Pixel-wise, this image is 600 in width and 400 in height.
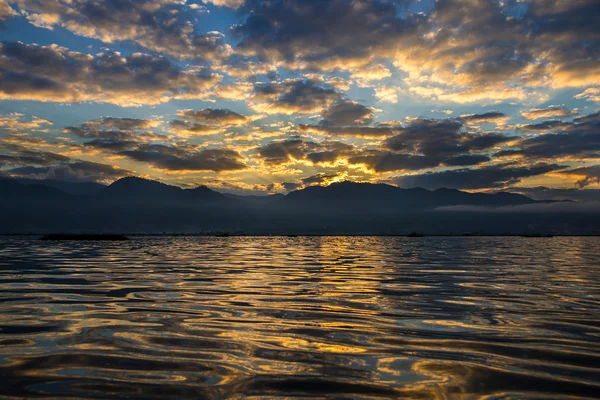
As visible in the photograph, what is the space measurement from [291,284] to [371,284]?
10.9 ft

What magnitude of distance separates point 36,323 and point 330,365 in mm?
7108

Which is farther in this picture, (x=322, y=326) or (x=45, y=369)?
(x=322, y=326)

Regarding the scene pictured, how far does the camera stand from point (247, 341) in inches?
320

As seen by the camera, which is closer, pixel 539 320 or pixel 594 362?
pixel 594 362

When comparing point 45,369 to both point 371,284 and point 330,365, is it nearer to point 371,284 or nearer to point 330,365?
point 330,365

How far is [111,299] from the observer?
13.5m

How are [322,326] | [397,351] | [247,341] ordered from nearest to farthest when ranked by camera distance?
[397,351] → [247,341] → [322,326]

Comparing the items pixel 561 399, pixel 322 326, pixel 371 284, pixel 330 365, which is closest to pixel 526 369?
pixel 561 399

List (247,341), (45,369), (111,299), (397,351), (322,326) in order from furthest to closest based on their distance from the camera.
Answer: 1. (111,299)
2. (322,326)
3. (247,341)
4. (397,351)
5. (45,369)

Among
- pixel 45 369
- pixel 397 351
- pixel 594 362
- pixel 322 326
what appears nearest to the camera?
pixel 45 369

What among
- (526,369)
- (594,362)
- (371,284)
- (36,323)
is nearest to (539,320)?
(594,362)

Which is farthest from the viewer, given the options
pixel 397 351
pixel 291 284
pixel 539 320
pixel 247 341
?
pixel 291 284

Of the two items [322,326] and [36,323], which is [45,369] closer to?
[36,323]

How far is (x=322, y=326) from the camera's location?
31.3 feet
